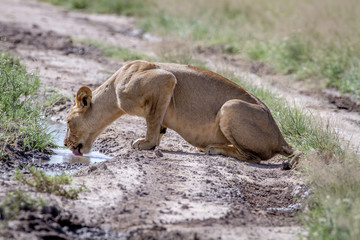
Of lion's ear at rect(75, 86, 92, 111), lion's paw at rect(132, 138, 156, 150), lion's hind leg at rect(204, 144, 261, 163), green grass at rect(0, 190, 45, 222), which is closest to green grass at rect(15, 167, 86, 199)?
green grass at rect(0, 190, 45, 222)

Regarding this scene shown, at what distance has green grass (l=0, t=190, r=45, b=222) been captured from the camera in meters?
4.92

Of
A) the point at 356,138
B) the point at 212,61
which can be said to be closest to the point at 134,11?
the point at 212,61

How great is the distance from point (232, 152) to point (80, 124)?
2089mm

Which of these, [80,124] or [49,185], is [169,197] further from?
[80,124]

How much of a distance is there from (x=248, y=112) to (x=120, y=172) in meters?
1.93

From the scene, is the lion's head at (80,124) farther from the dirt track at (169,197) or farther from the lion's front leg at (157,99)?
the lion's front leg at (157,99)

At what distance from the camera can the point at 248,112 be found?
745 centimetres

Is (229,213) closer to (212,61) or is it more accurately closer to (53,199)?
(53,199)

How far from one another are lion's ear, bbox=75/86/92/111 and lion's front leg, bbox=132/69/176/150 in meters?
0.89

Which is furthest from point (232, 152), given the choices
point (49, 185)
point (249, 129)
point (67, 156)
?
point (49, 185)

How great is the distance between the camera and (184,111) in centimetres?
777

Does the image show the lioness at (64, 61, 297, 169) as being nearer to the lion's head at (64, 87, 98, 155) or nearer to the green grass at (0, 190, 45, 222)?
the lion's head at (64, 87, 98, 155)

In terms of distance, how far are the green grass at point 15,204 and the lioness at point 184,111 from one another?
270cm

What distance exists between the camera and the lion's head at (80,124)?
7914mm
